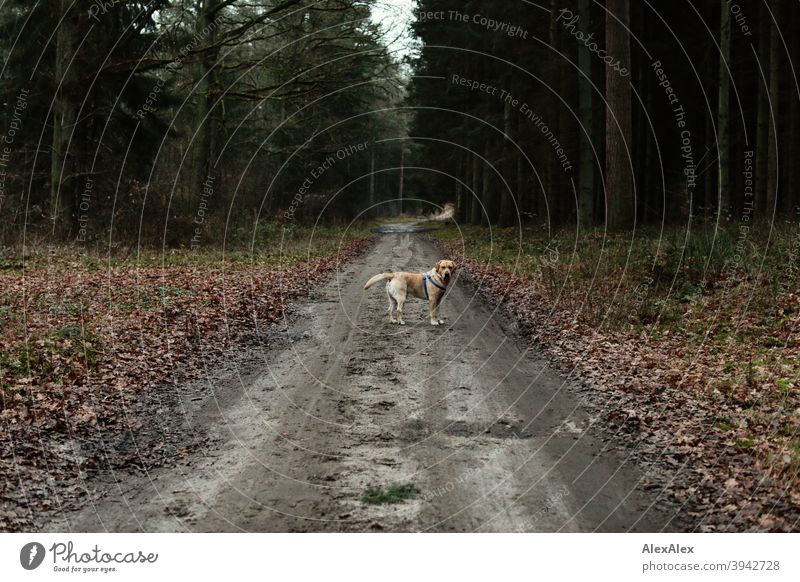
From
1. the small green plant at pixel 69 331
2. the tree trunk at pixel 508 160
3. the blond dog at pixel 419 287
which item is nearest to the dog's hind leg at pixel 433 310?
the blond dog at pixel 419 287

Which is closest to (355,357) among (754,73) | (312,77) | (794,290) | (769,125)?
(794,290)

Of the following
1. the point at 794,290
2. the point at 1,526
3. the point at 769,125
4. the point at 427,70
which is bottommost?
the point at 1,526

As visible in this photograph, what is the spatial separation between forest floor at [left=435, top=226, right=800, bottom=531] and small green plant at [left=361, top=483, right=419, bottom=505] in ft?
7.10

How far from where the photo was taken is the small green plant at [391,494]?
208 inches

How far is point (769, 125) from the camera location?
67.4ft

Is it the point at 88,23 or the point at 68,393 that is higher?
the point at 88,23

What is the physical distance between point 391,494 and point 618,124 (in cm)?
1585

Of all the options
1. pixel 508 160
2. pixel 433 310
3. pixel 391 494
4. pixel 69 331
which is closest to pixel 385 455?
pixel 391 494

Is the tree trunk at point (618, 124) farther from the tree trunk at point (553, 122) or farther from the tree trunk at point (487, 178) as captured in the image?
the tree trunk at point (487, 178)

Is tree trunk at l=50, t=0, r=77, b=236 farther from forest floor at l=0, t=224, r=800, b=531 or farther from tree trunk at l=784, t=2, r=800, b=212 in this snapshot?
tree trunk at l=784, t=2, r=800, b=212

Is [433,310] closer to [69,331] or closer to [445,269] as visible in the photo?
[445,269]

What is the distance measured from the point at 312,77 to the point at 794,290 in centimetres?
1690

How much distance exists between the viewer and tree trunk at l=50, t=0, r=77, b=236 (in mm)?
20516

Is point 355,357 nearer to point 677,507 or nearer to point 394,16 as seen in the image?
point 677,507
